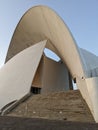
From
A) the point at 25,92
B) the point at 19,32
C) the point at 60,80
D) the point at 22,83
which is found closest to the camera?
the point at 25,92

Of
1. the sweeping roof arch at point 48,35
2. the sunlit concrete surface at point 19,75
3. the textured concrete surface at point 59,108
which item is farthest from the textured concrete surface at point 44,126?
the sunlit concrete surface at point 19,75

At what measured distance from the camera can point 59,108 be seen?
8.30 metres

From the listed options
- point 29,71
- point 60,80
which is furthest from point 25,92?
point 60,80

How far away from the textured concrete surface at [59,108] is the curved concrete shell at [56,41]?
1.05ft

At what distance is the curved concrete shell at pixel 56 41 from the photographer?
7.91 meters

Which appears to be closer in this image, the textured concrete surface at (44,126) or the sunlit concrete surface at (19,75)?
the textured concrete surface at (44,126)

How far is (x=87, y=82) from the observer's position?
767cm

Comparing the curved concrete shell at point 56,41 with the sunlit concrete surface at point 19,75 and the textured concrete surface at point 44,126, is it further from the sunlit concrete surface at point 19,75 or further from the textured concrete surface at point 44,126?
the textured concrete surface at point 44,126

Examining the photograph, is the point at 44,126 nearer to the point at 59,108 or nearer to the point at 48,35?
the point at 59,108

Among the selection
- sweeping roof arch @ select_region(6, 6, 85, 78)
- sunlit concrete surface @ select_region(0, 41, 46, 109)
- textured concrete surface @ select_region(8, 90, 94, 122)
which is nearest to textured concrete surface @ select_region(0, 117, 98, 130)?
textured concrete surface @ select_region(8, 90, 94, 122)

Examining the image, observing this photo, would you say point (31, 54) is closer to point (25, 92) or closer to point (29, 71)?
point (29, 71)

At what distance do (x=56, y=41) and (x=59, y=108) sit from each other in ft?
25.6

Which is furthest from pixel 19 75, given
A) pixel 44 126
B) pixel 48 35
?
pixel 44 126

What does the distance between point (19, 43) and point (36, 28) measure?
410cm
